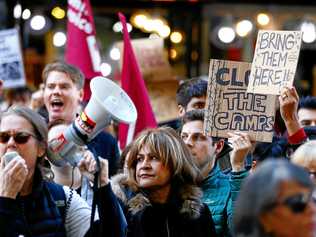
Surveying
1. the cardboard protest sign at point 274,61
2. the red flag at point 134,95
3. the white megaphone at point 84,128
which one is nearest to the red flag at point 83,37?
the red flag at point 134,95

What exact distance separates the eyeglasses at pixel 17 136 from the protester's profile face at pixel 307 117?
119 inches

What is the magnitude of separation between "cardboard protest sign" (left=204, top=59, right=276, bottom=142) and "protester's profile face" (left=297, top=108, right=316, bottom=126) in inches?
57.3

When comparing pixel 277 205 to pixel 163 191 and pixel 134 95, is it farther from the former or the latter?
pixel 134 95

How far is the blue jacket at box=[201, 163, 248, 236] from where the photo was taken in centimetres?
498

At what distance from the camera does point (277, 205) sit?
2.83 m

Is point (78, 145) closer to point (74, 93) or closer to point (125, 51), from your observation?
point (74, 93)

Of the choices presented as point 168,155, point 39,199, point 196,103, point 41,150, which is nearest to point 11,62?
point 196,103

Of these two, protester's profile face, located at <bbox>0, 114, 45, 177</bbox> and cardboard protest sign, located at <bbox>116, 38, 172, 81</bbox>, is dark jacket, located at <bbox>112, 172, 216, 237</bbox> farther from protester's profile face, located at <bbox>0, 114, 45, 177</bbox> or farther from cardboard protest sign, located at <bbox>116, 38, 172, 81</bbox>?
cardboard protest sign, located at <bbox>116, 38, 172, 81</bbox>

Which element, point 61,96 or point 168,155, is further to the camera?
point 61,96

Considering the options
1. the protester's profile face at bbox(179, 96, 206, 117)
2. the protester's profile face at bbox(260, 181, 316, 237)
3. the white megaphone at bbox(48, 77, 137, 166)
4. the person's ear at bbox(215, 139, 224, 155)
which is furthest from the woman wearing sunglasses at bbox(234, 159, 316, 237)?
the protester's profile face at bbox(179, 96, 206, 117)

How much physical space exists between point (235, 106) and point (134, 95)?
77.1 inches

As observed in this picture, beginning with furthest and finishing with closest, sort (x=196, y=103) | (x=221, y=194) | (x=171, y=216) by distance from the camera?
(x=196, y=103) < (x=221, y=194) < (x=171, y=216)

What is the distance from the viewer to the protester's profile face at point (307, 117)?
6.83 metres

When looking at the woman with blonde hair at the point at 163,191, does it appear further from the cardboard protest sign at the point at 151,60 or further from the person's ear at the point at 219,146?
the cardboard protest sign at the point at 151,60
